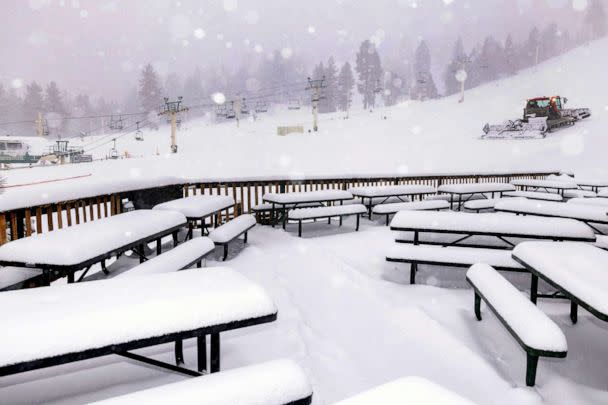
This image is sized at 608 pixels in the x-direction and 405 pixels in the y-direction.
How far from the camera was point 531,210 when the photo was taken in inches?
307

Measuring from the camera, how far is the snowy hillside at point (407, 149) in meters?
29.5

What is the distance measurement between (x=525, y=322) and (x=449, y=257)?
88.3 inches

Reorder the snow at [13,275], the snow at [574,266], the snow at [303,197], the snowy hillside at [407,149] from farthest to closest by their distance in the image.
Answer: the snowy hillside at [407,149] < the snow at [303,197] < the snow at [13,275] < the snow at [574,266]

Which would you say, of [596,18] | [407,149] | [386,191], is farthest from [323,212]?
[596,18]

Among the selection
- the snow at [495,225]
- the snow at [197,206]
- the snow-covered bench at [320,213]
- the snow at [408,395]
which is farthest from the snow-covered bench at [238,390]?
the snow-covered bench at [320,213]

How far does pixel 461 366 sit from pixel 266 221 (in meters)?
7.42

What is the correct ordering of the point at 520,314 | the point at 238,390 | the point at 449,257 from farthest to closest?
1. the point at 449,257
2. the point at 520,314
3. the point at 238,390

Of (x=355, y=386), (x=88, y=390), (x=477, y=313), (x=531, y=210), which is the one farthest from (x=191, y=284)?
(x=531, y=210)

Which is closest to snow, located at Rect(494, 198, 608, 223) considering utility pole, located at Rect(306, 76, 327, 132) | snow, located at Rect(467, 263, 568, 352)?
snow, located at Rect(467, 263, 568, 352)

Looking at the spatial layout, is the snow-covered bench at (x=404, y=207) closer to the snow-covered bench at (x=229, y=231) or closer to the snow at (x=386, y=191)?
the snow at (x=386, y=191)

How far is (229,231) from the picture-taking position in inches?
289

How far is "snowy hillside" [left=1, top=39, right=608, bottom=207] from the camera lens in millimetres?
29516

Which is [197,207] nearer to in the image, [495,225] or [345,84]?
[495,225]

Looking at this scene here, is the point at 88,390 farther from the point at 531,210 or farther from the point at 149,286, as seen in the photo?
the point at 531,210
